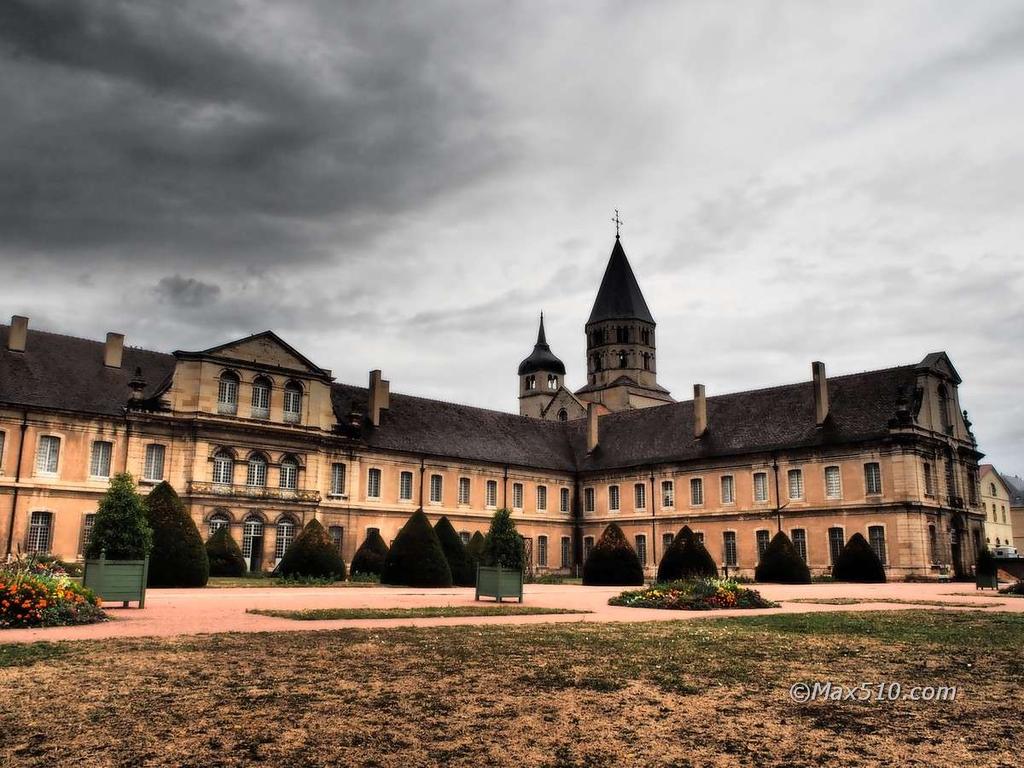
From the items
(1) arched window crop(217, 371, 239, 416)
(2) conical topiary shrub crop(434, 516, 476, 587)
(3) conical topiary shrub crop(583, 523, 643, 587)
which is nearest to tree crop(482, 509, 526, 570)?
(2) conical topiary shrub crop(434, 516, 476, 587)

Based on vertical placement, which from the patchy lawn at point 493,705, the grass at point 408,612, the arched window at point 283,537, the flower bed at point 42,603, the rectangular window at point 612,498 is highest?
the rectangular window at point 612,498

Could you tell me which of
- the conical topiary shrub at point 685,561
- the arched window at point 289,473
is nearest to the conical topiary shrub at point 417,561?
the conical topiary shrub at point 685,561

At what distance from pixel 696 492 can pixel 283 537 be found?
21.5 metres

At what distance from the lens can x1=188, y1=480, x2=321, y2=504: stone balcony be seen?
1522 inches

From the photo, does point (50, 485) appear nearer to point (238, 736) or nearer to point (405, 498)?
point (405, 498)

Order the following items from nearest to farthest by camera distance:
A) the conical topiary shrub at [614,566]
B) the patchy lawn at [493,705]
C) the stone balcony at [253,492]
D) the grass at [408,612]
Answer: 1. the patchy lawn at [493,705]
2. the grass at [408,612]
3. the conical topiary shrub at [614,566]
4. the stone balcony at [253,492]

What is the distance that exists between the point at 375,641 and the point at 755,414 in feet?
131

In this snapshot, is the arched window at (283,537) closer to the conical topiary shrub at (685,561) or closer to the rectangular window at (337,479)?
the rectangular window at (337,479)

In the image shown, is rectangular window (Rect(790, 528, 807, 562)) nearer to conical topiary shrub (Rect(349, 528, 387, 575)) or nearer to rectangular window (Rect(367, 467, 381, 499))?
conical topiary shrub (Rect(349, 528, 387, 575))

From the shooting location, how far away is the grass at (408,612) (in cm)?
1530

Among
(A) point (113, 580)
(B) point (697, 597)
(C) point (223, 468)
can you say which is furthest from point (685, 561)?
(A) point (113, 580)

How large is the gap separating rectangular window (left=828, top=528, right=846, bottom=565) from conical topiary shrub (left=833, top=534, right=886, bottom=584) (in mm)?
Answer: 4106

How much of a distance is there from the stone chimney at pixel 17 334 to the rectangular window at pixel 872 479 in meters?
38.1

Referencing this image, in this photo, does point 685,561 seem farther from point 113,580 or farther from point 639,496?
point 113,580
